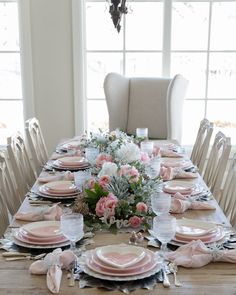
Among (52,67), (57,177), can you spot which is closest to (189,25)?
(52,67)

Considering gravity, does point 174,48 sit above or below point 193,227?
A: above

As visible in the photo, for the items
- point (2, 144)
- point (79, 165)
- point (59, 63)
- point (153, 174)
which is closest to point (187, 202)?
point (153, 174)

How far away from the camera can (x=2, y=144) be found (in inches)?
170

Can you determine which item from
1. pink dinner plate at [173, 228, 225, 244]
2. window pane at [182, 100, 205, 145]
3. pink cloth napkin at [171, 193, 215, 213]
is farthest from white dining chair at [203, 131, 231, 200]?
window pane at [182, 100, 205, 145]

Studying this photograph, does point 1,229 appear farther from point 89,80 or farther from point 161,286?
point 89,80

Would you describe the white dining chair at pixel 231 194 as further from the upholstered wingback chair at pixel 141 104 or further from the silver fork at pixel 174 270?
the upholstered wingback chair at pixel 141 104

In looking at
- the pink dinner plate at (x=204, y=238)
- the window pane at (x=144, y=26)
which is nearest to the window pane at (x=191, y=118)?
the window pane at (x=144, y=26)

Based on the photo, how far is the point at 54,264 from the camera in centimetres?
124

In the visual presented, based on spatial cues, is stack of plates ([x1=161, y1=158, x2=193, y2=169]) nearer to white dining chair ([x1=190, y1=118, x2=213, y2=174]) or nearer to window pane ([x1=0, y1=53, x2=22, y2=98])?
white dining chair ([x1=190, y1=118, x2=213, y2=174])

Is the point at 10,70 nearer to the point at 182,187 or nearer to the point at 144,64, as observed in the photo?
the point at 144,64

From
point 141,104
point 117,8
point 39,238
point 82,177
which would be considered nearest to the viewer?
point 39,238

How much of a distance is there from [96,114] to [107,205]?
2750 millimetres

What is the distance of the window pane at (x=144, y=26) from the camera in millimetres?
4016

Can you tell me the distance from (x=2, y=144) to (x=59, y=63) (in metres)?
1.04
